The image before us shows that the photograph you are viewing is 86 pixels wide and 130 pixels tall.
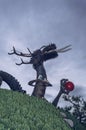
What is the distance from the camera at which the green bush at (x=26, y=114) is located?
1270cm

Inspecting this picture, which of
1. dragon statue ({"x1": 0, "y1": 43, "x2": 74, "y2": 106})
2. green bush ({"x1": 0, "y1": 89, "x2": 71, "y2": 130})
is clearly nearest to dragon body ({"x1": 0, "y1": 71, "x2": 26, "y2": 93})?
dragon statue ({"x1": 0, "y1": 43, "x2": 74, "y2": 106})

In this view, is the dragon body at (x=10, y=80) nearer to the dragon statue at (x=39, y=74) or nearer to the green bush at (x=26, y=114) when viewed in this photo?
the dragon statue at (x=39, y=74)

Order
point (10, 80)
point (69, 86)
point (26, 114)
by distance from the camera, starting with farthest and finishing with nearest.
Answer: point (10, 80), point (69, 86), point (26, 114)

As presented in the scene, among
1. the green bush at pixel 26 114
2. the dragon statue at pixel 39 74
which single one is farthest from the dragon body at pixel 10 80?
the green bush at pixel 26 114

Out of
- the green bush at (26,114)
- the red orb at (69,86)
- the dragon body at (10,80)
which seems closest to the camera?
the green bush at (26,114)

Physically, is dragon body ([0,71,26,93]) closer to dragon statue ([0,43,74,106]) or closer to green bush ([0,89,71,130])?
dragon statue ([0,43,74,106])

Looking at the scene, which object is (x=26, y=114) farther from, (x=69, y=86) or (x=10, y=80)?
(x=10, y=80)

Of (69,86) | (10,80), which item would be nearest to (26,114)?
(69,86)

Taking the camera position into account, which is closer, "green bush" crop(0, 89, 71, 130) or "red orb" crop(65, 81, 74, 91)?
"green bush" crop(0, 89, 71, 130)

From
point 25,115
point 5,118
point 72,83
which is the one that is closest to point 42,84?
point 72,83

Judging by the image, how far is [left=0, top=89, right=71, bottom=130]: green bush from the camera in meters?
12.7

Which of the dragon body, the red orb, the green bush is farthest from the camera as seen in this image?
the dragon body

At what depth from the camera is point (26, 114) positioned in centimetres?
1420

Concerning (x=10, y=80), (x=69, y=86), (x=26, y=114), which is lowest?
(x=26, y=114)
